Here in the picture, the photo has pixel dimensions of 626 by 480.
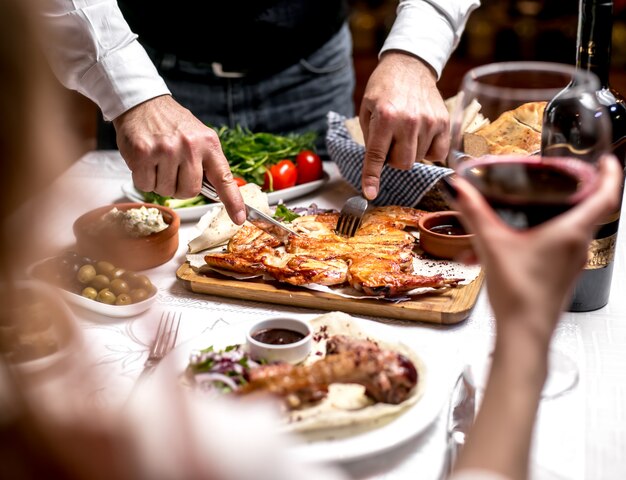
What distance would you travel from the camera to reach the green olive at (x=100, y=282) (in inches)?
63.3

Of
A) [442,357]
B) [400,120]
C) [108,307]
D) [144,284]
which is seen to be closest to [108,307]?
[108,307]

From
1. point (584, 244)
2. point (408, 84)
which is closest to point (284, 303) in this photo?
point (408, 84)

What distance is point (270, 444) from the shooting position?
0.58 m

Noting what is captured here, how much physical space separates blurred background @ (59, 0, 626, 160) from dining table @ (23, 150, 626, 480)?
2.41 meters

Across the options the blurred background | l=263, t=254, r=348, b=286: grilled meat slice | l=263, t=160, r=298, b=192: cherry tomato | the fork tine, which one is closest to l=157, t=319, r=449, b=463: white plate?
l=263, t=254, r=348, b=286: grilled meat slice

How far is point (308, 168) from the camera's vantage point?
2334 millimetres

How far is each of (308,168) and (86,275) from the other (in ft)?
3.02

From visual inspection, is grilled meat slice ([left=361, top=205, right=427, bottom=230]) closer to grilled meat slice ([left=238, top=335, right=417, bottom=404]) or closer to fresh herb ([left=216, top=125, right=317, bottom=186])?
fresh herb ([left=216, top=125, right=317, bottom=186])

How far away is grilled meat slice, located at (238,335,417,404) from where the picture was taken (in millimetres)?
1130

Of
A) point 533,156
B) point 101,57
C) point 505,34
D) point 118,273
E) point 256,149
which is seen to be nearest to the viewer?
point 533,156

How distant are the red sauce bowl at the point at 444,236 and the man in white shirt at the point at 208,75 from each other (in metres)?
0.16

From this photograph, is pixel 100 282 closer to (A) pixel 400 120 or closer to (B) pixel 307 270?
(B) pixel 307 270

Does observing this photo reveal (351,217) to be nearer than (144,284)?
No

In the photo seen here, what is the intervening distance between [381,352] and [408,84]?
0.91 meters
